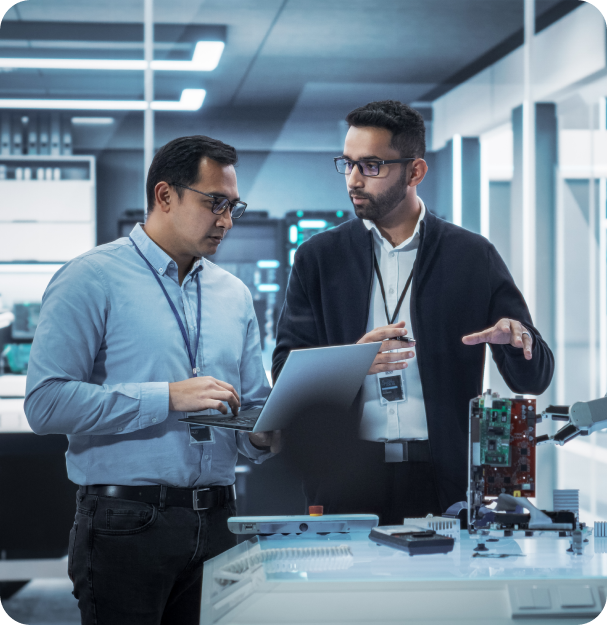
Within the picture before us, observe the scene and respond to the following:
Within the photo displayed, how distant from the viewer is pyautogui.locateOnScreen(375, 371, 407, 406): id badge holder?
6.01 ft

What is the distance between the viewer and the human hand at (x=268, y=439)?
1.71m

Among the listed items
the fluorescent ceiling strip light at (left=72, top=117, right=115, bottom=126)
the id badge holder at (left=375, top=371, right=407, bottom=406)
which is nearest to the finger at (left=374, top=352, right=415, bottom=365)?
the id badge holder at (left=375, top=371, right=407, bottom=406)

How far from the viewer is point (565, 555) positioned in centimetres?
134

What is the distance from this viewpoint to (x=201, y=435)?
1664 millimetres

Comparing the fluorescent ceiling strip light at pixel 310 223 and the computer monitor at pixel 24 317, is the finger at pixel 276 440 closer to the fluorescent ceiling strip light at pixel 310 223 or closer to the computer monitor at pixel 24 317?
the fluorescent ceiling strip light at pixel 310 223

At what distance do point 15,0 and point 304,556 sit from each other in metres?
3.54

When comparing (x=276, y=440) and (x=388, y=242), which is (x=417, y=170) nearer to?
(x=388, y=242)

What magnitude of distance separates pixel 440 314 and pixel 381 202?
36cm

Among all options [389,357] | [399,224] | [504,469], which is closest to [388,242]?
[399,224]

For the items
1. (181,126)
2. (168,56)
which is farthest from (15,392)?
(168,56)

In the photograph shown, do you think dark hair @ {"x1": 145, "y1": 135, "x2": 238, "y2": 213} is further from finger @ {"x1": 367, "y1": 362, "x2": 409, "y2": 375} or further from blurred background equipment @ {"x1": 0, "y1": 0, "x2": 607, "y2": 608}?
blurred background equipment @ {"x1": 0, "y1": 0, "x2": 607, "y2": 608}

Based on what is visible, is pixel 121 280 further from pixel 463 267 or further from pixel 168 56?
pixel 168 56

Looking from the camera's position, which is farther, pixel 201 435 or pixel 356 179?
pixel 356 179

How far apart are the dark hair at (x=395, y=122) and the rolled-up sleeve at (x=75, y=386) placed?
A: 0.92 meters
